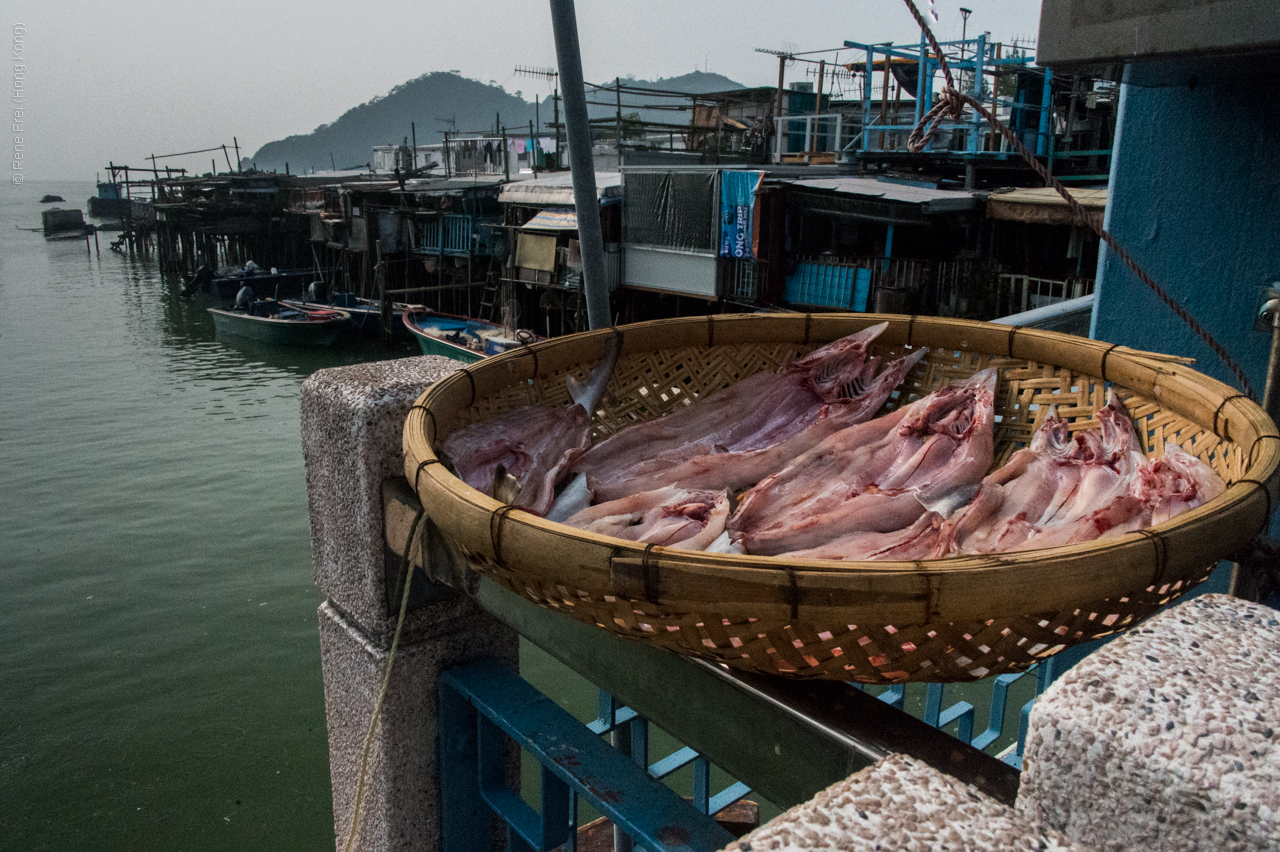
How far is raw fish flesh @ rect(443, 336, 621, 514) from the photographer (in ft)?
7.74

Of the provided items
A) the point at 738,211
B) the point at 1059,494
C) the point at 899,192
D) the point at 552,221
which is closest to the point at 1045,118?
the point at 899,192

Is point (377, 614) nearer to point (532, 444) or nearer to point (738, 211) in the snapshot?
point (532, 444)

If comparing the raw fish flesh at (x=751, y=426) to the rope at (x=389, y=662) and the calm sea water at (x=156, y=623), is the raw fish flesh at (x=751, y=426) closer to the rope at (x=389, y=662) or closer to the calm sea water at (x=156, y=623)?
the rope at (x=389, y=662)

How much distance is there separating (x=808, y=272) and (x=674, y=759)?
54.8ft

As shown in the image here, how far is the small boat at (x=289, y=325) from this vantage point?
90.4 feet

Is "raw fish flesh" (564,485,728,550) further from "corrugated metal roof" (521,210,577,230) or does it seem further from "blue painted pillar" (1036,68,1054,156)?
"corrugated metal roof" (521,210,577,230)

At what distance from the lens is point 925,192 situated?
17.6 m

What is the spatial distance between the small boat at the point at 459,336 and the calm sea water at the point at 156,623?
12.6ft

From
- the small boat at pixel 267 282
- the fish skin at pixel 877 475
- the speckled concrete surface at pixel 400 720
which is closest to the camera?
the fish skin at pixel 877 475

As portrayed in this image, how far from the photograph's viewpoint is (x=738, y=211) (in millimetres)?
19781

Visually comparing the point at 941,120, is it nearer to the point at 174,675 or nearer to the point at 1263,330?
the point at 1263,330

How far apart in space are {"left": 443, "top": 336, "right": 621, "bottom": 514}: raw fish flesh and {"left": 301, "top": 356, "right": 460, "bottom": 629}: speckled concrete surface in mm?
285

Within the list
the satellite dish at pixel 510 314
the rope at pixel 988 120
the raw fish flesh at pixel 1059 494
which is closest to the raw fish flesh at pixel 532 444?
the raw fish flesh at pixel 1059 494

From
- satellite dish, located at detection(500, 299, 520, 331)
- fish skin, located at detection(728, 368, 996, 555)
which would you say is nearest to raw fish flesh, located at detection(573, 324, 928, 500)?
fish skin, located at detection(728, 368, 996, 555)
